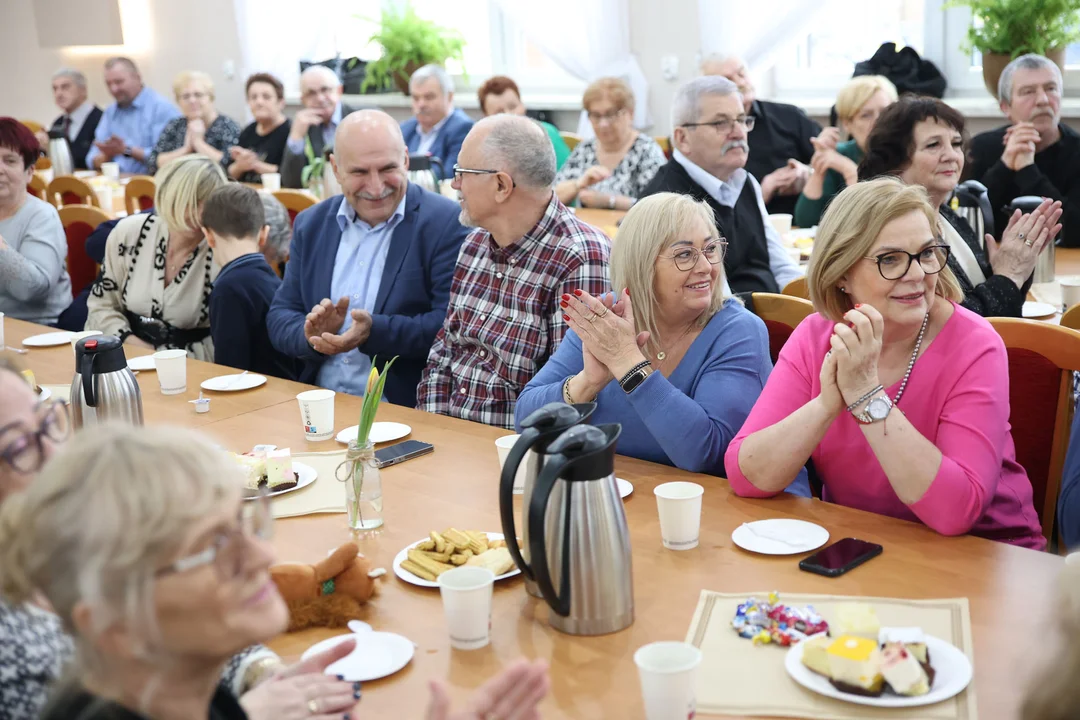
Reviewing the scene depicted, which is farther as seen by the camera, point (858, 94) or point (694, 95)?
point (858, 94)

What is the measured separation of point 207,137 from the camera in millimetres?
7484

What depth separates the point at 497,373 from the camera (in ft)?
9.27

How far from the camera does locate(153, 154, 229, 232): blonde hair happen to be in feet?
11.1

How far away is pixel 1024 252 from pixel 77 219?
356cm

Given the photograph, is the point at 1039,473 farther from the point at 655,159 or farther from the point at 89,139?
the point at 89,139

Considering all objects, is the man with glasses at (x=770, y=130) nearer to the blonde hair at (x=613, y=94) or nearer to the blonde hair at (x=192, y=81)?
the blonde hair at (x=613, y=94)

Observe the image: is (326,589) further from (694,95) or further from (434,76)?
(434,76)

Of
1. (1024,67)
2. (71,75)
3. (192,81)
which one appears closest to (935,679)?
(1024,67)

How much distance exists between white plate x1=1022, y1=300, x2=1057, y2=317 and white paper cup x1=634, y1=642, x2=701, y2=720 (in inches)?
83.3

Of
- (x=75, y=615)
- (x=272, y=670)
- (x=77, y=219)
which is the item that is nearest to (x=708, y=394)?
(x=272, y=670)

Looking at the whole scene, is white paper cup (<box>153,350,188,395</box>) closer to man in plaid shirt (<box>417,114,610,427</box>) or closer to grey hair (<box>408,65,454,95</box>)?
man in plaid shirt (<box>417,114,610,427</box>)

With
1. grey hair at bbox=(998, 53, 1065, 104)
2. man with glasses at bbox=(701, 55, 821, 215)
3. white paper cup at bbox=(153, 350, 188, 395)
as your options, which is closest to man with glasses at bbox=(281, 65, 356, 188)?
man with glasses at bbox=(701, 55, 821, 215)

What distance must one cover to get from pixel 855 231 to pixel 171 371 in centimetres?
168

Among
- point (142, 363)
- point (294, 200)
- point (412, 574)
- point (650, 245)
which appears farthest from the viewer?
point (294, 200)
